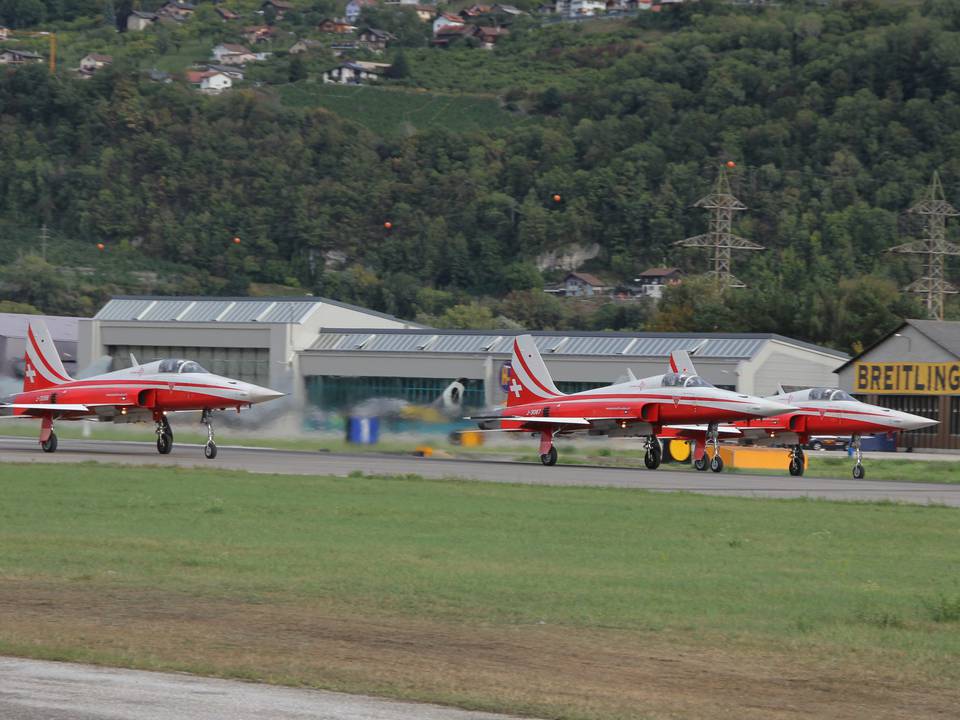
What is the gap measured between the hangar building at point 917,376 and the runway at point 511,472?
30.3 m

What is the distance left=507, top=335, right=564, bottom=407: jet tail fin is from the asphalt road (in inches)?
1325

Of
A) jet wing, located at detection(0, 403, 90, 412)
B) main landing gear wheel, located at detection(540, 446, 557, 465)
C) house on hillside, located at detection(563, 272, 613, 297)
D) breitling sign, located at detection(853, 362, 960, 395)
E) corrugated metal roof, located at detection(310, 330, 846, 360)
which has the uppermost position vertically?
house on hillside, located at detection(563, 272, 613, 297)

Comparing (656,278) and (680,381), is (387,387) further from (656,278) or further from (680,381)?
(656,278)

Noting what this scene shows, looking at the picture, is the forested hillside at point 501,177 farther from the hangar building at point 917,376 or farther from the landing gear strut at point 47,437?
the landing gear strut at point 47,437

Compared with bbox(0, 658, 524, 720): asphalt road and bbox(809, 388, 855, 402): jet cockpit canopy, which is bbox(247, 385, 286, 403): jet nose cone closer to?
bbox(809, 388, 855, 402): jet cockpit canopy

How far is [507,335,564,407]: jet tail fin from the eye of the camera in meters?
44.5

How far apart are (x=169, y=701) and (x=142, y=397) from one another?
1196 inches

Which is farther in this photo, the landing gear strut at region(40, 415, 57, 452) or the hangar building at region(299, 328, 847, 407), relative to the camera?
the hangar building at region(299, 328, 847, 407)

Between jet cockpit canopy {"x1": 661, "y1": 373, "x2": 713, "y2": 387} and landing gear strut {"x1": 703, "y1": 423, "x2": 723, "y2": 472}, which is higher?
jet cockpit canopy {"x1": 661, "y1": 373, "x2": 713, "y2": 387}

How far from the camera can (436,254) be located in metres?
159

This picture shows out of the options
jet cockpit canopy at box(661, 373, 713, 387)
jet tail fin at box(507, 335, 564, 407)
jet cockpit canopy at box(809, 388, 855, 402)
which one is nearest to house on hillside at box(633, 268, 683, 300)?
jet tail fin at box(507, 335, 564, 407)

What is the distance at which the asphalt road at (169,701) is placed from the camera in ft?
32.0

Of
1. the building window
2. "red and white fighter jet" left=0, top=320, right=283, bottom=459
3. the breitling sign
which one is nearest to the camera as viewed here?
"red and white fighter jet" left=0, top=320, right=283, bottom=459

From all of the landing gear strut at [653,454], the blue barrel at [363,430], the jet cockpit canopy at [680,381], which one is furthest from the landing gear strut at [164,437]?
the jet cockpit canopy at [680,381]
